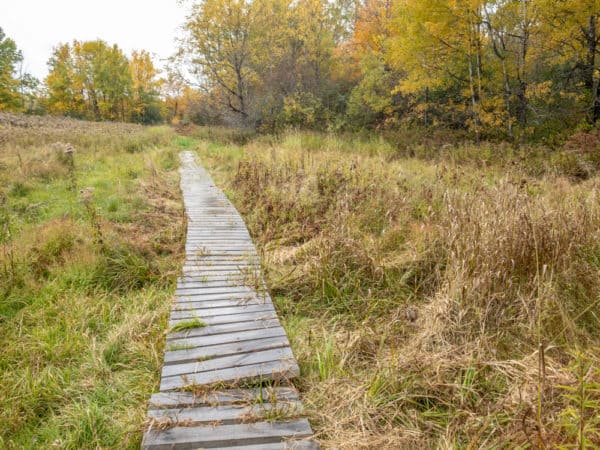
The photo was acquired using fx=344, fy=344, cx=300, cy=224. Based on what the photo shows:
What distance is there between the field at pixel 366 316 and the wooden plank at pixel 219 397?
11 cm

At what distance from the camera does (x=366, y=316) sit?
301 centimetres

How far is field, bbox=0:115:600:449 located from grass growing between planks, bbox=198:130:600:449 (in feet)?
0.05

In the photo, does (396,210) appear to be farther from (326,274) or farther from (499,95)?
(499,95)

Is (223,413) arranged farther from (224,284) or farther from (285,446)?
(224,284)

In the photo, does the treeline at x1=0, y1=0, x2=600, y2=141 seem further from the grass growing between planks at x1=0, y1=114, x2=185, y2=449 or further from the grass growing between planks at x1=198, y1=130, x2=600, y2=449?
the grass growing between planks at x1=0, y1=114, x2=185, y2=449

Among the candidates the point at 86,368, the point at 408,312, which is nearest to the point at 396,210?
the point at 408,312

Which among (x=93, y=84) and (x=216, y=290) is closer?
(x=216, y=290)

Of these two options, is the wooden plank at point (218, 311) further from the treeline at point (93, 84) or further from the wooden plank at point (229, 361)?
the treeline at point (93, 84)

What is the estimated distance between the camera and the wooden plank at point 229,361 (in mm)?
2287

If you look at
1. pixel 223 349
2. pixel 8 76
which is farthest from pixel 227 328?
pixel 8 76

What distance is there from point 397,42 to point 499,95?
4223mm

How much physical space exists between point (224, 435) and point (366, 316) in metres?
1.58

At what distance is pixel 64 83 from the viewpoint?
35.5m

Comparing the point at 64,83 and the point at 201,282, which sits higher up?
the point at 64,83
